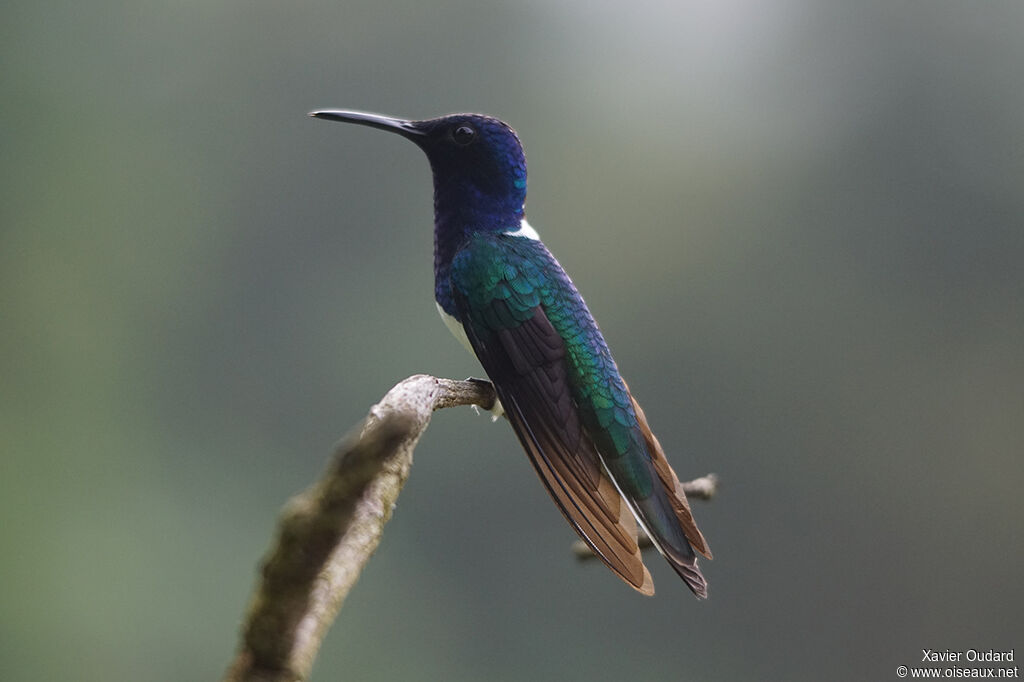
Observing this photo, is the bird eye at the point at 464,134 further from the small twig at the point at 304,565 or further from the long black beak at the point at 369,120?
the small twig at the point at 304,565

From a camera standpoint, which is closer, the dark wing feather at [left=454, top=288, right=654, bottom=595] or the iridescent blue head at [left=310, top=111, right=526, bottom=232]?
the dark wing feather at [left=454, top=288, right=654, bottom=595]

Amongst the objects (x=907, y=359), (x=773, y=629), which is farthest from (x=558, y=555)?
(x=907, y=359)

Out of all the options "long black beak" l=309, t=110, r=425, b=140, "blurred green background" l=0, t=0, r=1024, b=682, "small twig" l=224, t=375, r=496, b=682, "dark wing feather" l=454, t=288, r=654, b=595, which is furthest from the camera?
"blurred green background" l=0, t=0, r=1024, b=682

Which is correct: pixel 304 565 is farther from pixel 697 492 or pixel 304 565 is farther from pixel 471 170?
pixel 471 170

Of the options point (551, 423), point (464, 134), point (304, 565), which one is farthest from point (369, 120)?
point (304, 565)

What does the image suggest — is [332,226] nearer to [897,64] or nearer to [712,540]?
[712,540]

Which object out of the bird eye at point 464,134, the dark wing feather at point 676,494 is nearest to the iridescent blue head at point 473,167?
the bird eye at point 464,134

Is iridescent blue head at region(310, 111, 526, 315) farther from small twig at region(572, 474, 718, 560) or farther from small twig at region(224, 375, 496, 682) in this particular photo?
small twig at region(224, 375, 496, 682)

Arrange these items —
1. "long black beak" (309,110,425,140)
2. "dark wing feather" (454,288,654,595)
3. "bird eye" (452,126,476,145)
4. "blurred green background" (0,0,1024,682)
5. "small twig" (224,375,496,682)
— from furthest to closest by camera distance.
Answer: "blurred green background" (0,0,1024,682), "bird eye" (452,126,476,145), "long black beak" (309,110,425,140), "dark wing feather" (454,288,654,595), "small twig" (224,375,496,682)

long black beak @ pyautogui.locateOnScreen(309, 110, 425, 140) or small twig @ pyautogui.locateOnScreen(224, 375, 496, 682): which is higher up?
long black beak @ pyautogui.locateOnScreen(309, 110, 425, 140)

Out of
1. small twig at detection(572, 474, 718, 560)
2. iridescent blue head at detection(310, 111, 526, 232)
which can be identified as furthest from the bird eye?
small twig at detection(572, 474, 718, 560)
